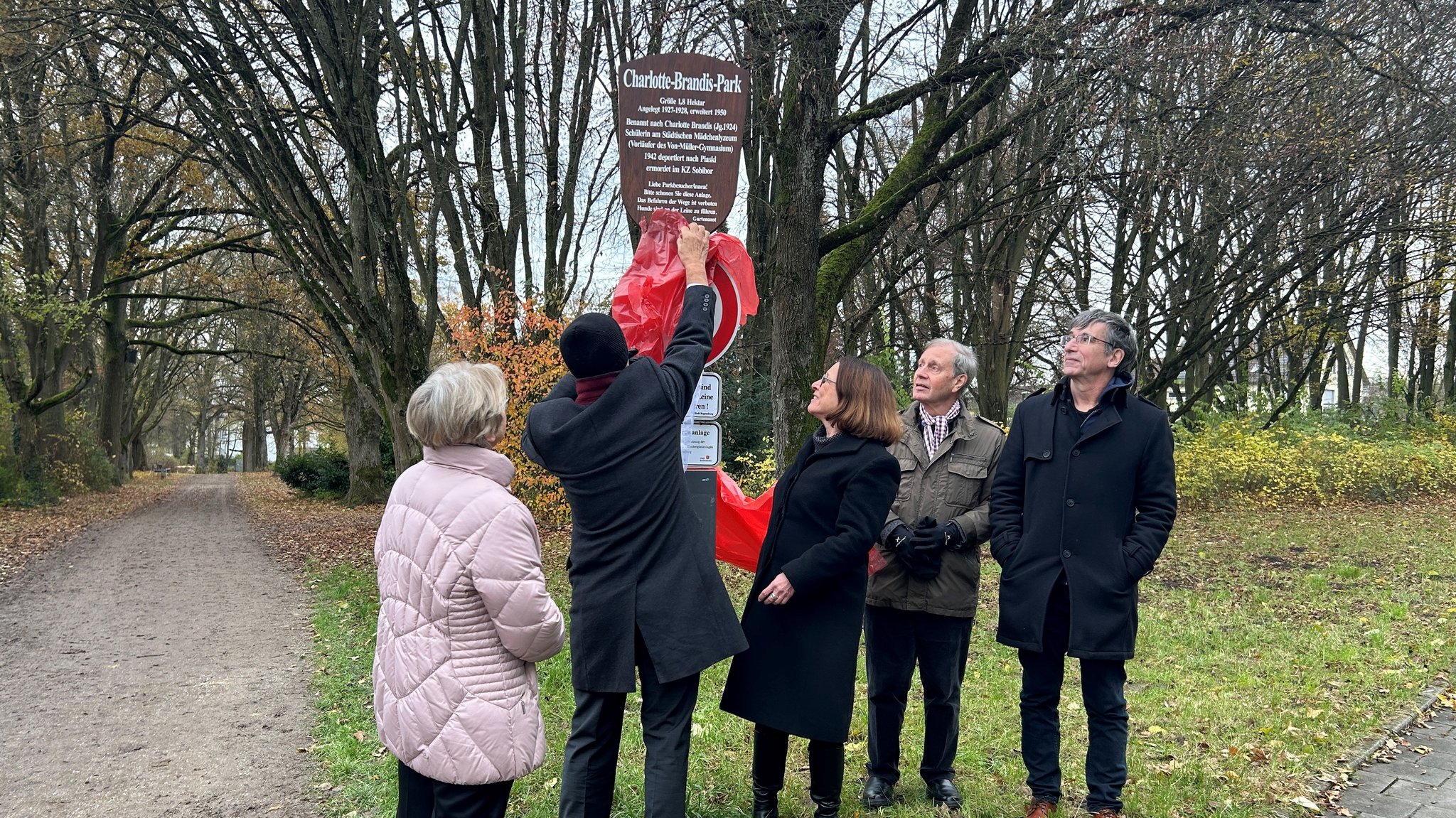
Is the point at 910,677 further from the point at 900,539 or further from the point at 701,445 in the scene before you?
the point at 701,445

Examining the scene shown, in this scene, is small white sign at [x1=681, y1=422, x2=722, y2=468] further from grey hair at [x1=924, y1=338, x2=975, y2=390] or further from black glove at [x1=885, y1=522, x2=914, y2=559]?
grey hair at [x1=924, y1=338, x2=975, y2=390]

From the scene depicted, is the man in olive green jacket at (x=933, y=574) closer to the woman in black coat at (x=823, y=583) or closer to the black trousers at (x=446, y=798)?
the woman in black coat at (x=823, y=583)

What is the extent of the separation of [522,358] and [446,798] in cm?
922

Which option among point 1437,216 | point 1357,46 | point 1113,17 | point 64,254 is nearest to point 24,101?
point 64,254

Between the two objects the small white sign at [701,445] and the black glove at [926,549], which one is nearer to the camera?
the black glove at [926,549]

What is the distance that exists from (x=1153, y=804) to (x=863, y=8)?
9857mm

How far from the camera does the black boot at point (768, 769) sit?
12.2 feet

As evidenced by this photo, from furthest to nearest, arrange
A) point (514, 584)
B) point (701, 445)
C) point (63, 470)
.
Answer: point (63, 470)
point (701, 445)
point (514, 584)

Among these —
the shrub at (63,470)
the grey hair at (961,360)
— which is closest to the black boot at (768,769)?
the grey hair at (961,360)

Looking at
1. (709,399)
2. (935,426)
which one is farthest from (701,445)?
(935,426)

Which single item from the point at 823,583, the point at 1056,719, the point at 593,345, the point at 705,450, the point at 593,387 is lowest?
the point at 1056,719

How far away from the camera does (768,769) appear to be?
3781mm

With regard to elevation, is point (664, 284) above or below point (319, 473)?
above

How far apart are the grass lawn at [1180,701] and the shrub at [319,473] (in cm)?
1636
